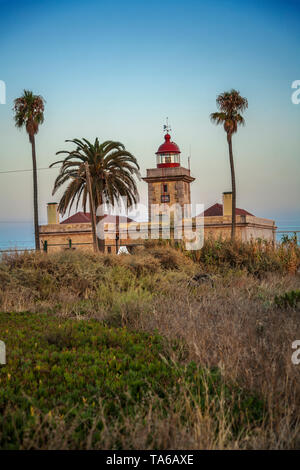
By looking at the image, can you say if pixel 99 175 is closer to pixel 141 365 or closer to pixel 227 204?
pixel 227 204

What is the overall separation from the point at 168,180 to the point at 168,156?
2397 mm

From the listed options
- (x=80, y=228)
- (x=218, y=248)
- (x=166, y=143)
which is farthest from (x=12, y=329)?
(x=166, y=143)

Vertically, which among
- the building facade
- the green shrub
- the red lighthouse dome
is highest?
the red lighthouse dome

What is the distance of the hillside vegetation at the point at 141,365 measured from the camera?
10.8 feet

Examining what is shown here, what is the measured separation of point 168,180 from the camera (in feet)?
134

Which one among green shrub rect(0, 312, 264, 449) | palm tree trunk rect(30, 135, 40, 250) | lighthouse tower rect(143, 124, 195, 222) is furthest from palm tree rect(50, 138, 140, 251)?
green shrub rect(0, 312, 264, 449)

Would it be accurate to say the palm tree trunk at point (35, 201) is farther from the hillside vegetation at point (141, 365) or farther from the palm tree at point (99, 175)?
the hillside vegetation at point (141, 365)

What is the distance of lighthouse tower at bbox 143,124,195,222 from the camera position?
133 feet

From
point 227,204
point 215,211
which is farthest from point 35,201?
point 215,211

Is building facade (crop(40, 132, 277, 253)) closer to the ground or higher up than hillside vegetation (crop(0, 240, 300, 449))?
higher up

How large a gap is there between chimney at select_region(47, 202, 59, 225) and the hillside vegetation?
2995 centimetres

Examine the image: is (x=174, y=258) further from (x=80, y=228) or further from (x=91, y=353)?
(x=80, y=228)

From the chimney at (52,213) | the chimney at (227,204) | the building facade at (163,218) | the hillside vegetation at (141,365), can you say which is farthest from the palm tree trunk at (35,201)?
the hillside vegetation at (141,365)

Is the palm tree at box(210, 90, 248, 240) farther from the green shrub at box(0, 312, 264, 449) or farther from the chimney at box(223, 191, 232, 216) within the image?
the green shrub at box(0, 312, 264, 449)
